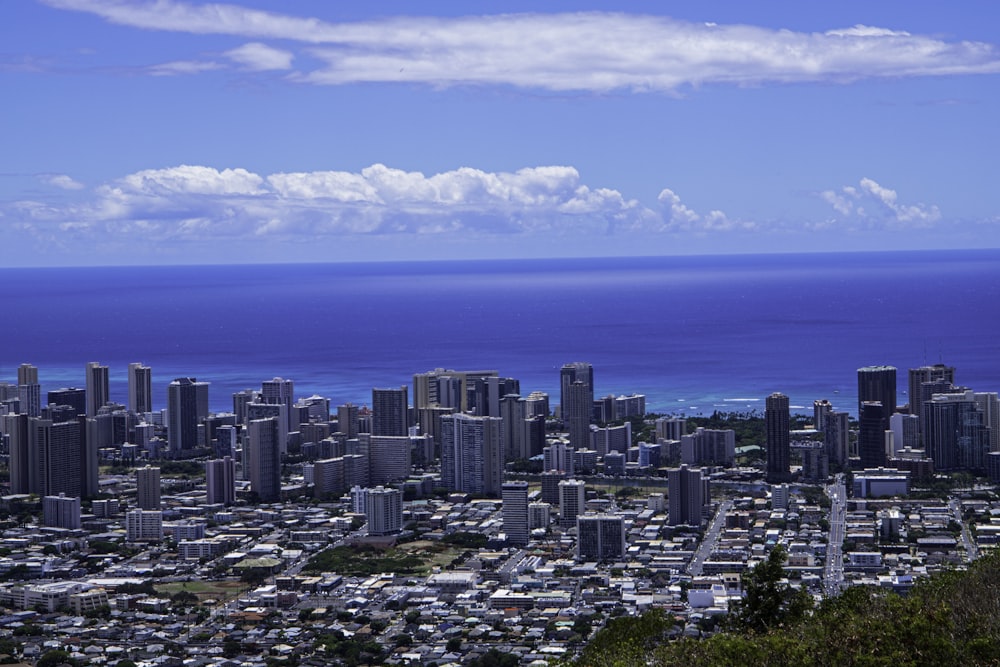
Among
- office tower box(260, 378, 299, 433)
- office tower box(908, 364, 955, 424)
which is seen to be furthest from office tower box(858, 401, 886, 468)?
office tower box(260, 378, 299, 433)

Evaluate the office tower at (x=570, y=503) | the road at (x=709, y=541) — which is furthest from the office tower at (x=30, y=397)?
the road at (x=709, y=541)

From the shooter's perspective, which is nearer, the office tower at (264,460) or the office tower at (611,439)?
the office tower at (264,460)

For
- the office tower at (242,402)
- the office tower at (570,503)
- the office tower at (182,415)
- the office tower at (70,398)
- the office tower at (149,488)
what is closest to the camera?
the office tower at (570,503)

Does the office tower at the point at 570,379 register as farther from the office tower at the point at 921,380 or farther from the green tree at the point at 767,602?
the green tree at the point at 767,602

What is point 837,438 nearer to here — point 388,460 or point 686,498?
point 686,498

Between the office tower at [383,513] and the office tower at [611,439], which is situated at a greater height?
the office tower at [611,439]

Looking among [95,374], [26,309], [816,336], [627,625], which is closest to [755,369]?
[816,336]

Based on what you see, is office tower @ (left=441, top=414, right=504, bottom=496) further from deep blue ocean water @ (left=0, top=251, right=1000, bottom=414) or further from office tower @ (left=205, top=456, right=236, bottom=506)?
deep blue ocean water @ (left=0, top=251, right=1000, bottom=414)

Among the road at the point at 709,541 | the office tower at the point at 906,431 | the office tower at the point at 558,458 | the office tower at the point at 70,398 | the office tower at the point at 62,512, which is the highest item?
the office tower at the point at 70,398
